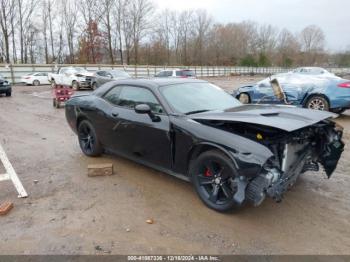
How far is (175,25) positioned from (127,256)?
76684mm

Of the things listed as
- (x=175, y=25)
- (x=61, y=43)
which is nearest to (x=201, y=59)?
(x=175, y=25)

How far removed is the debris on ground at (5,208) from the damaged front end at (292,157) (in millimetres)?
2851

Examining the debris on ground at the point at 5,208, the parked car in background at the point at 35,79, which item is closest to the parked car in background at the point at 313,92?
the debris on ground at the point at 5,208

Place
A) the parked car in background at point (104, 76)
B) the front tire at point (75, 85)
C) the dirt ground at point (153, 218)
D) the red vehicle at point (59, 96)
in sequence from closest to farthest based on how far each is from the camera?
the dirt ground at point (153, 218) < the red vehicle at point (59, 96) < the parked car in background at point (104, 76) < the front tire at point (75, 85)

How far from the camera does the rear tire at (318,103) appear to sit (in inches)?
400

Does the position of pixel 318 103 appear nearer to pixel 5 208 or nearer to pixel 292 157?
pixel 292 157

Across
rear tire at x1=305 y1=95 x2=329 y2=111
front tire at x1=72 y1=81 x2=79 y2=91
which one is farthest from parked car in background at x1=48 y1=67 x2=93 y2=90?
rear tire at x1=305 y1=95 x2=329 y2=111

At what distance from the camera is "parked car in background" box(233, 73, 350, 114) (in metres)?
10.0

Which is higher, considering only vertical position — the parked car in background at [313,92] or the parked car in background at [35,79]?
the parked car in background at [35,79]

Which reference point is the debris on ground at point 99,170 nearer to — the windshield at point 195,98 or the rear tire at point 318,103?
the windshield at point 195,98

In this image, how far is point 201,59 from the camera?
240ft

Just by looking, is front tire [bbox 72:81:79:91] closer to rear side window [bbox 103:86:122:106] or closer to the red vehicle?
the red vehicle

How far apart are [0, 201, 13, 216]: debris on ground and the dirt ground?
0.21 ft

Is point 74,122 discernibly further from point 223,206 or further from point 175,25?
point 175,25
